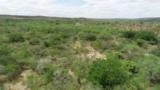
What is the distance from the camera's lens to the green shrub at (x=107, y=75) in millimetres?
14539

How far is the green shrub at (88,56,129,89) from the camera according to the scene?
1454 cm

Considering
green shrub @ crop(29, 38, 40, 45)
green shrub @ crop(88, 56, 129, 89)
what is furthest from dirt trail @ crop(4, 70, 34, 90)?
green shrub @ crop(29, 38, 40, 45)

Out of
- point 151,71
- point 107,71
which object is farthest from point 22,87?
point 151,71

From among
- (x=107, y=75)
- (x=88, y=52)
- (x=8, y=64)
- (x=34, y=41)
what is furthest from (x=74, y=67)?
(x=34, y=41)

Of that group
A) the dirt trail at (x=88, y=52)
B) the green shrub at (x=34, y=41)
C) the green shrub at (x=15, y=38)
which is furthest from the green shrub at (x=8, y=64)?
the green shrub at (x=15, y=38)

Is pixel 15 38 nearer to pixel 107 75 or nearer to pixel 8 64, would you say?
pixel 8 64

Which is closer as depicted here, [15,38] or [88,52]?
[88,52]

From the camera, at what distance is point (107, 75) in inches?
574

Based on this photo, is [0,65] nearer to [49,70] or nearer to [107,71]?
[49,70]

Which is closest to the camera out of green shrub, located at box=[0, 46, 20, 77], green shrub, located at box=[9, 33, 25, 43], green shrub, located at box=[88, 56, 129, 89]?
green shrub, located at box=[88, 56, 129, 89]

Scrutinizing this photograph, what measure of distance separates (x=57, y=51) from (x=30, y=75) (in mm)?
5343

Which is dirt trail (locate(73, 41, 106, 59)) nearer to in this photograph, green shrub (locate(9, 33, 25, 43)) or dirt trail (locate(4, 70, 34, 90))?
green shrub (locate(9, 33, 25, 43))

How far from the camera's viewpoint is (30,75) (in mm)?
17234

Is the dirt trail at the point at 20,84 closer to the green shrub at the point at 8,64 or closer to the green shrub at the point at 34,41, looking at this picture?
the green shrub at the point at 8,64
